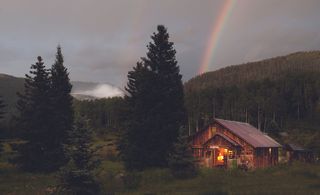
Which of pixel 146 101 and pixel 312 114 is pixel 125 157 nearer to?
pixel 146 101

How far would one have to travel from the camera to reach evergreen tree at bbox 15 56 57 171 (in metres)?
56.6

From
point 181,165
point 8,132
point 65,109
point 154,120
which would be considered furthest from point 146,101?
point 8,132

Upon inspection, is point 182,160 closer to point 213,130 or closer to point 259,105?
point 213,130

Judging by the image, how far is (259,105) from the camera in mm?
156375

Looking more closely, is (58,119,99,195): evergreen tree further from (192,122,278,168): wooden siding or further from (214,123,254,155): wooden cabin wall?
(214,123,254,155): wooden cabin wall

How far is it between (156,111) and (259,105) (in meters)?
107

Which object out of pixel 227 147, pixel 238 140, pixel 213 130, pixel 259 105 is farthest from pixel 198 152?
pixel 259 105

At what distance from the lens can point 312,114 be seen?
171500mm

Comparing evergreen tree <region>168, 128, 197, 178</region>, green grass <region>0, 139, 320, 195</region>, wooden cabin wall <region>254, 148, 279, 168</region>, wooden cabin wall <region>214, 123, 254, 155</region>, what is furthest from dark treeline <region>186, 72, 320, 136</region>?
green grass <region>0, 139, 320, 195</region>

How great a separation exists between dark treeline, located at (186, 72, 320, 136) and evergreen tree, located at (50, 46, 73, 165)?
7807 cm

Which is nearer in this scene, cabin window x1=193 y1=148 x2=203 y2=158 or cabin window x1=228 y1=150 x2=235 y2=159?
cabin window x1=228 y1=150 x2=235 y2=159

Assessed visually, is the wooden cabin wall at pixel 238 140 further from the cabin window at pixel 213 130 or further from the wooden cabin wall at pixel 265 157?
the wooden cabin wall at pixel 265 157

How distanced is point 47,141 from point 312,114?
442ft

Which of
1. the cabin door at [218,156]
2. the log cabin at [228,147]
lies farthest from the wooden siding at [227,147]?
the cabin door at [218,156]
